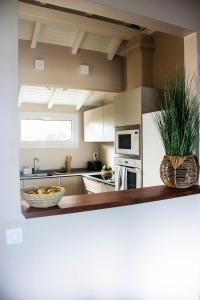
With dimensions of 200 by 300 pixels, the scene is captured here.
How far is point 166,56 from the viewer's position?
314 centimetres

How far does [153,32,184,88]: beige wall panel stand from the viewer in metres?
2.94

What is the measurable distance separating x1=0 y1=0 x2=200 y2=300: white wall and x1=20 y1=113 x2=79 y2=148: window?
3355 mm

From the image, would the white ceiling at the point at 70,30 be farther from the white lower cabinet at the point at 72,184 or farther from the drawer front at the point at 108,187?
the drawer front at the point at 108,187

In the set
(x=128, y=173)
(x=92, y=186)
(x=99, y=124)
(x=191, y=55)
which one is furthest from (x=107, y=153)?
(x=191, y=55)

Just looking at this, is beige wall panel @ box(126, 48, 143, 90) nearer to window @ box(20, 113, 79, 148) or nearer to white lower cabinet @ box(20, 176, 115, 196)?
white lower cabinet @ box(20, 176, 115, 196)

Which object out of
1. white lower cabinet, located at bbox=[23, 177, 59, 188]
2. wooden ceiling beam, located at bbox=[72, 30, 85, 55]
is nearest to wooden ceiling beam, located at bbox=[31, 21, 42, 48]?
wooden ceiling beam, located at bbox=[72, 30, 85, 55]

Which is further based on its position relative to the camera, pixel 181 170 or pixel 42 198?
pixel 181 170

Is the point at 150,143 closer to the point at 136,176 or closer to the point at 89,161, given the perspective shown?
the point at 136,176

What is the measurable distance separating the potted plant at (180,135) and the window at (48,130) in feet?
10.8

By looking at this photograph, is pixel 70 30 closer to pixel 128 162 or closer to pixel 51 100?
pixel 51 100

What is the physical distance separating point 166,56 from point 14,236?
274 centimetres

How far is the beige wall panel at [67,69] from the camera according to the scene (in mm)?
3219

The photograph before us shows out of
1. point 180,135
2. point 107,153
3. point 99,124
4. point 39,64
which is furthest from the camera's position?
point 107,153

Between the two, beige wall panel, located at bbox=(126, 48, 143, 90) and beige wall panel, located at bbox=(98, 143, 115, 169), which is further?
beige wall panel, located at bbox=(98, 143, 115, 169)
